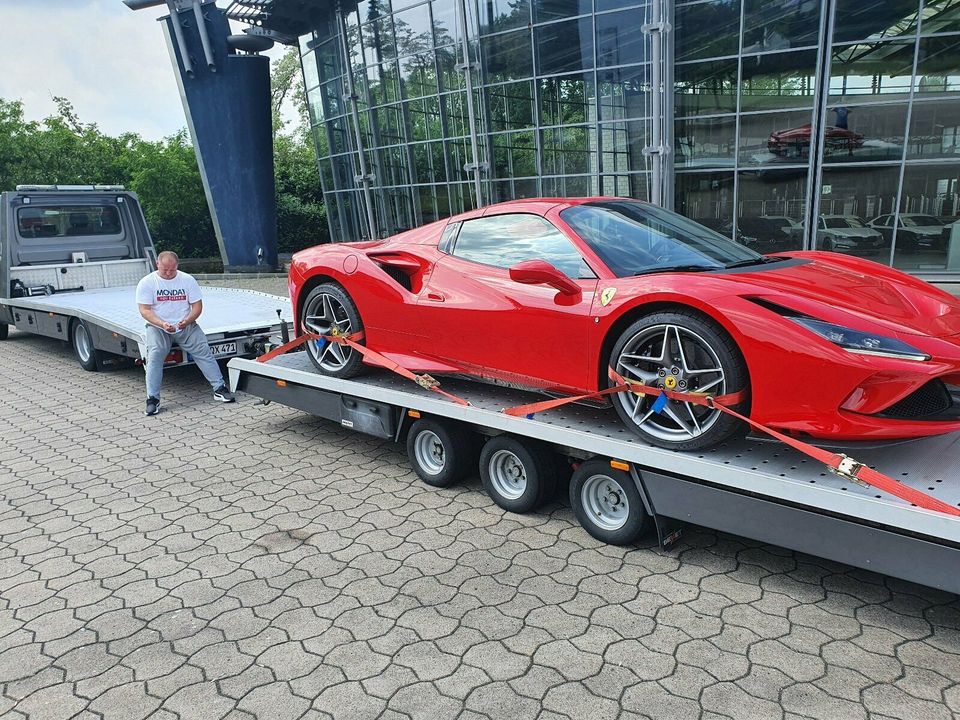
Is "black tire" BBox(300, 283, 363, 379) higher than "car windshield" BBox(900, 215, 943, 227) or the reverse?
higher

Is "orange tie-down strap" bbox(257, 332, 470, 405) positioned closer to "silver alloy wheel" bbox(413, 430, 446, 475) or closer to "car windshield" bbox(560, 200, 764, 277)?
"silver alloy wheel" bbox(413, 430, 446, 475)

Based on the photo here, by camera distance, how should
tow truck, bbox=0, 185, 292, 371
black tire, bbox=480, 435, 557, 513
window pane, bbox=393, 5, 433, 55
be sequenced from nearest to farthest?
black tire, bbox=480, 435, 557, 513 < tow truck, bbox=0, 185, 292, 371 < window pane, bbox=393, 5, 433, 55

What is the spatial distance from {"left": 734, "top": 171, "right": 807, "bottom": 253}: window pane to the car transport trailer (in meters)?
10.9

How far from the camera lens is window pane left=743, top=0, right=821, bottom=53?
1259 centimetres

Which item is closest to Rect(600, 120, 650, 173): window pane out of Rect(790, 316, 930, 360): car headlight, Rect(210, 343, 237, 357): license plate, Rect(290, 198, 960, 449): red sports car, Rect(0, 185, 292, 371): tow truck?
Rect(0, 185, 292, 371): tow truck

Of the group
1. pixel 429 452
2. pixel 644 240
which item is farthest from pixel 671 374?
pixel 429 452

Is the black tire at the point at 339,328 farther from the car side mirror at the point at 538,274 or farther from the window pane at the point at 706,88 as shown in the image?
the window pane at the point at 706,88

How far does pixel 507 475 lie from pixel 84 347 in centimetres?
725

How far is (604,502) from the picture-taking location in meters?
3.96

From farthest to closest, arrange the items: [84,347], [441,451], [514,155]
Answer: [514,155], [84,347], [441,451]

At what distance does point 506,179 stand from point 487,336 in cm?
1293

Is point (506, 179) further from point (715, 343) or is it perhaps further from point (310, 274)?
point (715, 343)

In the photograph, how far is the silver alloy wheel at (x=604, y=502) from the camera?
12.6 feet

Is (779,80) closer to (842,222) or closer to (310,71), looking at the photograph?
(842,222)
